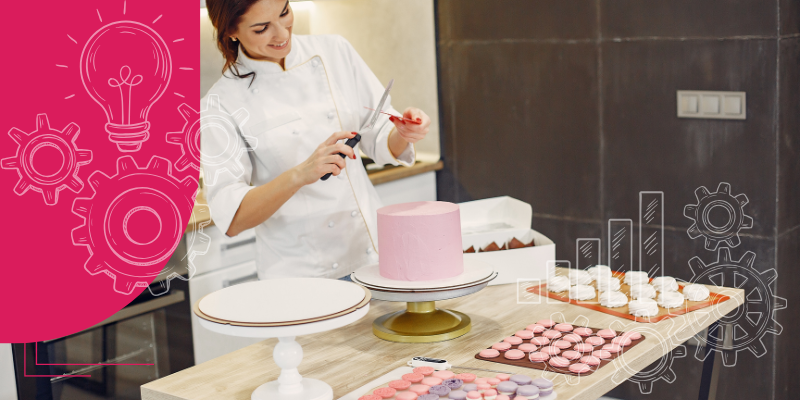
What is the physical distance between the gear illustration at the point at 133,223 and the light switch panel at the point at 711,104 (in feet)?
5.24

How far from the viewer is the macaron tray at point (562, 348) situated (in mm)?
1322

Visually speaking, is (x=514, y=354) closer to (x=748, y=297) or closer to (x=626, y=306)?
(x=626, y=306)

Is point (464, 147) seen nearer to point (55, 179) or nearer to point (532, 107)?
point (532, 107)

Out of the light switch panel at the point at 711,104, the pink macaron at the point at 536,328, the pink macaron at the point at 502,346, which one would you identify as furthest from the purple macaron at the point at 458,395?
the light switch panel at the point at 711,104

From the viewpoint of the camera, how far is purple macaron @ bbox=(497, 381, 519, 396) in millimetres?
1181

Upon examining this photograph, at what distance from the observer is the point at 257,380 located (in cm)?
133

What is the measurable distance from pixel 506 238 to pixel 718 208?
37.7 inches

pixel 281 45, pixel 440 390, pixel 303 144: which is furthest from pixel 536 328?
pixel 281 45

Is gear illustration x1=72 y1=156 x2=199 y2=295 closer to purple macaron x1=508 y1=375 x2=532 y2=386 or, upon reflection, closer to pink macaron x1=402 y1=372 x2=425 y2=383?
pink macaron x1=402 y1=372 x2=425 y2=383

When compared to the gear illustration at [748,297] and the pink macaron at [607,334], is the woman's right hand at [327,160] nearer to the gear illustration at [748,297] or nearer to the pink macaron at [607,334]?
the pink macaron at [607,334]

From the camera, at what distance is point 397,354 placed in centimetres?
141

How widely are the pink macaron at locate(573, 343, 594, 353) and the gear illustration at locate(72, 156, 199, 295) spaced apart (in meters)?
1.35

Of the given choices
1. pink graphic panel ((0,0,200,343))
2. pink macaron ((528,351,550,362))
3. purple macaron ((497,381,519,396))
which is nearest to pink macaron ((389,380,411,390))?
purple macaron ((497,381,519,396))

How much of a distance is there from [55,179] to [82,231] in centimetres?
15
